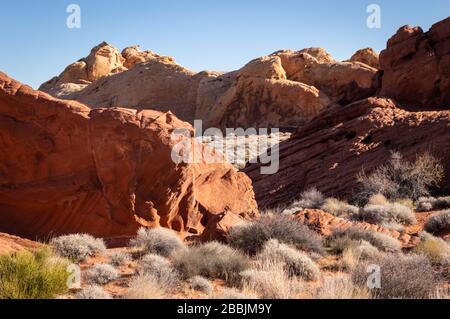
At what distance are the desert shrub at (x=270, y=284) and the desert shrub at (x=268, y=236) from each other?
74.6 inches

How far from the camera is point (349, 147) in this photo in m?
20.0

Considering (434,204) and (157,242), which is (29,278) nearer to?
(157,242)

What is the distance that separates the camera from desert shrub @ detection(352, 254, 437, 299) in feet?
18.8

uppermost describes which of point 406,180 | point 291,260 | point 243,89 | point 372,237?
point 243,89

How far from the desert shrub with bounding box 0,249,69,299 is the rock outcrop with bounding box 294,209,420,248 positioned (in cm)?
611

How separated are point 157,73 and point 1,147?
130 ft

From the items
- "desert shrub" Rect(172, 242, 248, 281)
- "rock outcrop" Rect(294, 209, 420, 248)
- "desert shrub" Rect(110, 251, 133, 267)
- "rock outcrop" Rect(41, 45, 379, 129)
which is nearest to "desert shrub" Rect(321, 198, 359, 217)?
"rock outcrop" Rect(294, 209, 420, 248)

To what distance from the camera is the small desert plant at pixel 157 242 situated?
798 cm

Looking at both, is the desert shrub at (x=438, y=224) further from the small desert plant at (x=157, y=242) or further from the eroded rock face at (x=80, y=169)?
the small desert plant at (x=157, y=242)

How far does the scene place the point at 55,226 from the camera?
9141 mm

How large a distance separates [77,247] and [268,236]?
352cm

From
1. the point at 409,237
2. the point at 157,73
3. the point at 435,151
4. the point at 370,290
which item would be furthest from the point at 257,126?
the point at 370,290

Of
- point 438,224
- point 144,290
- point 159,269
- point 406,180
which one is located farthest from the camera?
point 406,180

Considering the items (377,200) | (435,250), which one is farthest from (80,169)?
(377,200)
